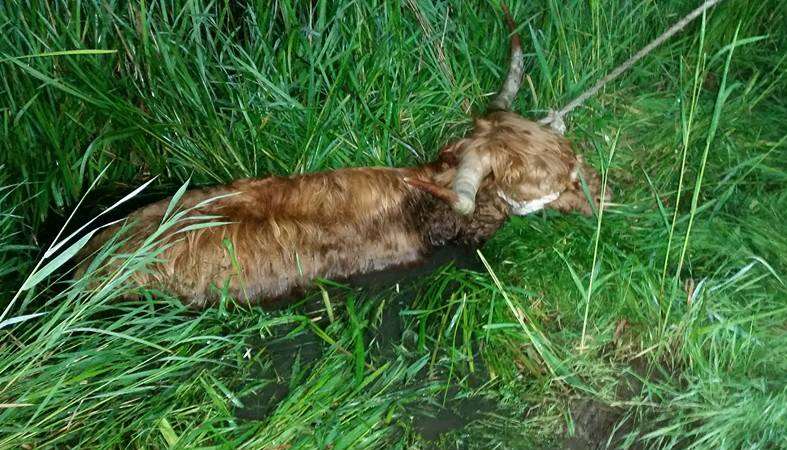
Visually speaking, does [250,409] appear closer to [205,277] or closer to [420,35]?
[205,277]

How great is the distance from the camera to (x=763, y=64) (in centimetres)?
462

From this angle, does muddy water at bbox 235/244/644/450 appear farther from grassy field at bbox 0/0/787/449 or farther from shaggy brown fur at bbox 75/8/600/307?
shaggy brown fur at bbox 75/8/600/307

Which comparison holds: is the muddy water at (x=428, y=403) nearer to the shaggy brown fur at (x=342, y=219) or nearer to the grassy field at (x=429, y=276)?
the grassy field at (x=429, y=276)

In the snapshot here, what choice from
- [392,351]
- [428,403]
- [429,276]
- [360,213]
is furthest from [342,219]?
[428,403]

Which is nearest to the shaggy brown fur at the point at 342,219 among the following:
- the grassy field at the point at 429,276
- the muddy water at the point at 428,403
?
the grassy field at the point at 429,276

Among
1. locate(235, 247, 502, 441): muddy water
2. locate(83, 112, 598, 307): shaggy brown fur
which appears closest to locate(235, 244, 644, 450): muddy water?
locate(235, 247, 502, 441): muddy water

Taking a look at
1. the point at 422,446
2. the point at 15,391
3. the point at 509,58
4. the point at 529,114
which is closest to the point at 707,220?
the point at 529,114

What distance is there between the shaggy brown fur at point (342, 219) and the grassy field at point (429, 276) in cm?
14

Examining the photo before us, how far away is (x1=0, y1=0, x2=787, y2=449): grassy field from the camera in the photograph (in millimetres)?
2701

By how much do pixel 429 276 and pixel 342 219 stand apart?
54cm

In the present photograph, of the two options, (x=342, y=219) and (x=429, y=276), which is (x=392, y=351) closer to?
(x=429, y=276)

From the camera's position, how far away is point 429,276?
3.59 metres

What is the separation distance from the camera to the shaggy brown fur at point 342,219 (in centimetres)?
325

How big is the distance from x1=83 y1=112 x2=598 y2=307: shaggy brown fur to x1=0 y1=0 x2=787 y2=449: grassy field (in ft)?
0.47
